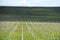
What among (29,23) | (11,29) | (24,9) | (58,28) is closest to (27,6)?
(24,9)

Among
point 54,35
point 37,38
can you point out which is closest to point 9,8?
point 37,38

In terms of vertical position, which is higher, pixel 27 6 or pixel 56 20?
pixel 27 6

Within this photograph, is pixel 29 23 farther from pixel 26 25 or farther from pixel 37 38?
pixel 37 38

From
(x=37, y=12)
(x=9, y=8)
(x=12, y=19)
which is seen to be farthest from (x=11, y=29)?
(x=37, y=12)

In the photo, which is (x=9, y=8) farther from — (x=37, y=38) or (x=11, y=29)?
(x=37, y=38)

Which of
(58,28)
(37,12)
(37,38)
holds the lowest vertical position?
(37,38)

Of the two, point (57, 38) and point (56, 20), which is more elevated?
point (56, 20)
